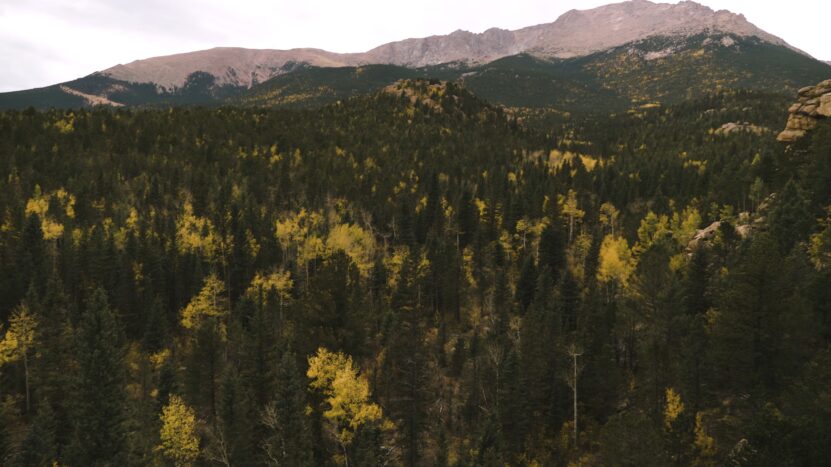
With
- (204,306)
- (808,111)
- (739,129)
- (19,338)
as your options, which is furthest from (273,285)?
(739,129)

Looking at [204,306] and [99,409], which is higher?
[99,409]

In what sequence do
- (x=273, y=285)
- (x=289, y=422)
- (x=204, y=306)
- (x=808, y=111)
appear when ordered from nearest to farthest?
(x=289, y=422) < (x=808, y=111) < (x=204, y=306) < (x=273, y=285)

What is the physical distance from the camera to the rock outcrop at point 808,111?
203 ft

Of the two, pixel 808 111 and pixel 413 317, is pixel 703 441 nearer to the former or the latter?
pixel 413 317

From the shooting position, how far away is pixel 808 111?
6444 centimetres

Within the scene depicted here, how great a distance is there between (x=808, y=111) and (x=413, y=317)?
62.4 m

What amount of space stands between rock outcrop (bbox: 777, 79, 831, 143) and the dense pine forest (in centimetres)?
454

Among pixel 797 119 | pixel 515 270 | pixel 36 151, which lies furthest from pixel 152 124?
pixel 797 119

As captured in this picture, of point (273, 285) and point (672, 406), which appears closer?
point (672, 406)

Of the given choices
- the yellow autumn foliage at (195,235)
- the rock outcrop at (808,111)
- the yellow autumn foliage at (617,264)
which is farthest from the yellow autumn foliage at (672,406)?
the yellow autumn foliage at (195,235)

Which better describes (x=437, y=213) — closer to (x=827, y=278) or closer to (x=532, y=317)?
(x=532, y=317)

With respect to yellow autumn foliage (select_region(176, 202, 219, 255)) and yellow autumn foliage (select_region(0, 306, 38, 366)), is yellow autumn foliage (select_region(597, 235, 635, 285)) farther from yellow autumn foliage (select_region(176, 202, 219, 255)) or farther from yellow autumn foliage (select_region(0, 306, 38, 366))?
yellow autumn foliage (select_region(0, 306, 38, 366))

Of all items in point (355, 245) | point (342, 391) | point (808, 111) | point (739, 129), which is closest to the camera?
point (342, 391)

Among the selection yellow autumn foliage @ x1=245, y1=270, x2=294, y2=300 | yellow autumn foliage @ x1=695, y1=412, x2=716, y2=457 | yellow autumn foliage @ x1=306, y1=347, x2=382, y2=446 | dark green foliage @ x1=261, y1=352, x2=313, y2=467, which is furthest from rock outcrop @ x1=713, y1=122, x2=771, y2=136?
dark green foliage @ x1=261, y1=352, x2=313, y2=467
